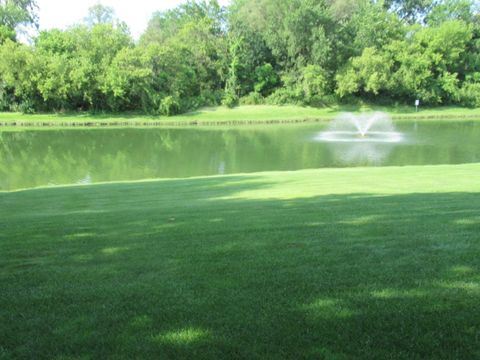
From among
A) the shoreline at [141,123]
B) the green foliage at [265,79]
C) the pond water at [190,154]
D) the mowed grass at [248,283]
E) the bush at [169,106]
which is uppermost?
the green foliage at [265,79]

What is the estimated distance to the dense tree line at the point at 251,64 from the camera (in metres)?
50.2

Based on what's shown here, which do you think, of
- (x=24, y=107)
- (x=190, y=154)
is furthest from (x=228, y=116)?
(x=190, y=154)

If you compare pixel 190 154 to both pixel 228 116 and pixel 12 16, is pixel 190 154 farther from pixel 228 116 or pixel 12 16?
pixel 12 16

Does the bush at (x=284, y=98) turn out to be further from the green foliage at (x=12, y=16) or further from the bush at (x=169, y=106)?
the green foliage at (x=12, y=16)

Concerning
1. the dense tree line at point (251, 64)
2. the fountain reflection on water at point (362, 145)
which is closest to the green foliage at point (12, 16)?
the dense tree line at point (251, 64)

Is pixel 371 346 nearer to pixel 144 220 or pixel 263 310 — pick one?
pixel 263 310

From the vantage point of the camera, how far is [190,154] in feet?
89.7

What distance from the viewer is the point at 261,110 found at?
2170 inches

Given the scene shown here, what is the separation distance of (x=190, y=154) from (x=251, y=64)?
38112 mm

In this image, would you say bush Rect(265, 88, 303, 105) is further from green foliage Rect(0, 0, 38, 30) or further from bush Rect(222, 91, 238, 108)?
green foliage Rect(0, 0, 38, 30)

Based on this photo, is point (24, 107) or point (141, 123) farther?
point (24, 107)

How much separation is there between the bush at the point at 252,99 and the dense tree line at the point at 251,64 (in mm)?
141

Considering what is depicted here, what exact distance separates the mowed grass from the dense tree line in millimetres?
45113

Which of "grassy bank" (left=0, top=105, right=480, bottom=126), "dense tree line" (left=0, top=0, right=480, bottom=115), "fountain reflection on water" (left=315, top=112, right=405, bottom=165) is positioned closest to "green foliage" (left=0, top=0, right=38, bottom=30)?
"dense tree line" (left=0, top=0, right=480, bottom=115)
